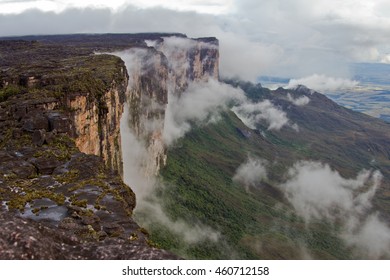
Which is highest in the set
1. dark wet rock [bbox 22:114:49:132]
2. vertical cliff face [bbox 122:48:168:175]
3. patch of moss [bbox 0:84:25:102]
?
patch of moss [bbox 0:84:25:102]

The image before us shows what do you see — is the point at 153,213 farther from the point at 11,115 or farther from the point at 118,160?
the point at 11,115

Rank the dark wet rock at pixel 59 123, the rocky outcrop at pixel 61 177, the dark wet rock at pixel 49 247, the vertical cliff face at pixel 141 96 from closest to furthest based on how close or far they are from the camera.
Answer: the dark wet rock at pixel 49 247
the rocky outcrop at pixel 61 177
the dark wet rock at pixel 59 123
the vertical cliff face at pixel 141 96

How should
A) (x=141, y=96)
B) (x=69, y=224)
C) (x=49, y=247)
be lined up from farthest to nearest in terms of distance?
(x=141, y=96), (x=69, y=224), (x=49, y=247)

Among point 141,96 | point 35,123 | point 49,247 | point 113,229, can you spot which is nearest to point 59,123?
point 35,123

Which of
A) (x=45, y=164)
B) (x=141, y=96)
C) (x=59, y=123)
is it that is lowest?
(x=141, y=96)

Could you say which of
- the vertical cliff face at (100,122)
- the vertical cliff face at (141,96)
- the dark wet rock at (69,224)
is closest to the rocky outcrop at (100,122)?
the vertical cliff face at (100,122)

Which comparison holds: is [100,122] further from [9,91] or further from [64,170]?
[64,170]

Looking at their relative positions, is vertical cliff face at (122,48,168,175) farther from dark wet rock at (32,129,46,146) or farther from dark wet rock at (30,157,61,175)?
dark wet rock at (30,157,61,175)

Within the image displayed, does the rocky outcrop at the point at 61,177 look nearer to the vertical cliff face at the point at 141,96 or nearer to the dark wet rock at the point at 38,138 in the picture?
the dark wet rock at the point at 38,138

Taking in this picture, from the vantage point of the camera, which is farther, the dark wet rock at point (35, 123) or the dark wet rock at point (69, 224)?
the dark wet rock at point (35, 123)

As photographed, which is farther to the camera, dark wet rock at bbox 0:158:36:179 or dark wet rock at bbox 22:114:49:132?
dark wet rock at bbox 22:114:49:132

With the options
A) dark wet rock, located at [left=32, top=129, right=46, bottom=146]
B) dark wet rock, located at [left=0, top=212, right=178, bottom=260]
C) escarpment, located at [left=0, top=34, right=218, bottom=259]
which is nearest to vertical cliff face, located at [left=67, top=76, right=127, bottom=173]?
escarpment, located at [left=0, top=34, right=218, bottom=259]
